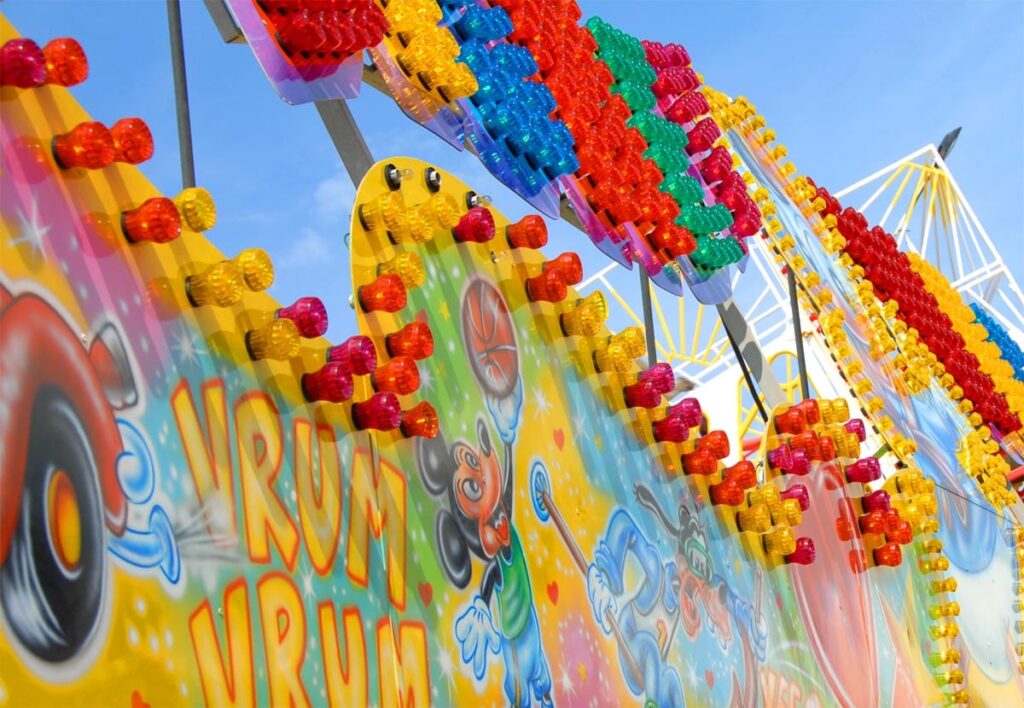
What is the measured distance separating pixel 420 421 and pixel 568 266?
4.90 ft

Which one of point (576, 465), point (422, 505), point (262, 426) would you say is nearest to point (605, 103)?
point (576, 465)

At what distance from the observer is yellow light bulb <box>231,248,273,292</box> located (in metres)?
3.44

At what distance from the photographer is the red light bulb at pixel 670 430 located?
570 centimetres

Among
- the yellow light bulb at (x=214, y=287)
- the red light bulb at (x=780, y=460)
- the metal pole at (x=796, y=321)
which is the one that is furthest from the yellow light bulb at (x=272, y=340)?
the metal pole at (x=796, y=321)

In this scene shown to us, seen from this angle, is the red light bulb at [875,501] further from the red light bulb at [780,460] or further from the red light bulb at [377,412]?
the red light bulb at [377,412]

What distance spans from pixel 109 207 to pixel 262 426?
64 cm

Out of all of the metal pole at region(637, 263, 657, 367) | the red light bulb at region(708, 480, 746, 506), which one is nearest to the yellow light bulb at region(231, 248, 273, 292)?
the red light bulb at region(708, 480, 746, 506)

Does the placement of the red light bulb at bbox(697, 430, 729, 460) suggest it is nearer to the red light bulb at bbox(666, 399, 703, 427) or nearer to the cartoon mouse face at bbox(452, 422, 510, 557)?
the red light bulb at bbox(666, 399, 703, 427)

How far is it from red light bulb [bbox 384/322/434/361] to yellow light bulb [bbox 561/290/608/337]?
134 centimetres

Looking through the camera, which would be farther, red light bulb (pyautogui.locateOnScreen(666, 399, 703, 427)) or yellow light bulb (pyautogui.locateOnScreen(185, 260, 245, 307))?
red light bulb (pyautogui.locateOnScreen(666, 399, 703, 427))

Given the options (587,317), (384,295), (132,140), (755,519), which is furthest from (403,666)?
(755,519)

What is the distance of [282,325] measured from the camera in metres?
3.50

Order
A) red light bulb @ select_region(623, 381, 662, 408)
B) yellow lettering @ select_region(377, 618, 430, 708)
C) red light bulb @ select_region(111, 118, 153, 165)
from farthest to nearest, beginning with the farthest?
red light bulb @ select_region(623, 381, 662, 408) → yellow lettering @ select_region(377, 618, 430, 708) → red light bulb @ select_region(111, 118, 153, 165)

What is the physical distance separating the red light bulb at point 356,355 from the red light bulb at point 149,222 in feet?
2.21
